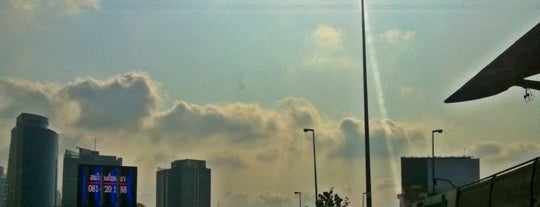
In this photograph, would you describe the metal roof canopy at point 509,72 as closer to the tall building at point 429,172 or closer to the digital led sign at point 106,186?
the digital led sign at point 106,186

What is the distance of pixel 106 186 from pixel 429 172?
127 metres

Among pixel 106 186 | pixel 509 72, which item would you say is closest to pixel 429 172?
pixel 106 186

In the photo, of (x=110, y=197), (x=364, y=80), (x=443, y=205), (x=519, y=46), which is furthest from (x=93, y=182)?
(x=519, y=46)

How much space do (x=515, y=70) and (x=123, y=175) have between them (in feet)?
196

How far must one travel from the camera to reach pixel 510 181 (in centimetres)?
1572

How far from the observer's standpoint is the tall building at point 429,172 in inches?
7223

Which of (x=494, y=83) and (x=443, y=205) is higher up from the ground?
(x=494, y=83)

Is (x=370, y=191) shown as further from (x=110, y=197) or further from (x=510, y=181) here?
(x=110, y=197)

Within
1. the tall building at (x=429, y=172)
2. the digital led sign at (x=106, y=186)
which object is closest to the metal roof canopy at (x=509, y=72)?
the digital led sign at (x=106, y=186)

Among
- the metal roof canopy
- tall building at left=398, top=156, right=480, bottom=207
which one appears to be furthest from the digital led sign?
tall building at left=398, top=156, right=480, bottom=207

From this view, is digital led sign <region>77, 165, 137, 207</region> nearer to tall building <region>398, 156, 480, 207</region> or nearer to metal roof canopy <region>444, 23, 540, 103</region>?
metal roof canopy <region>444, 23, 540, 103</region>

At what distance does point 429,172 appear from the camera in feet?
614

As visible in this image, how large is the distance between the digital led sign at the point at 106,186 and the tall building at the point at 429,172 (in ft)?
380

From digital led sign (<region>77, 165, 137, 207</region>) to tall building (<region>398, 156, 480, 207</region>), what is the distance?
380 ft
